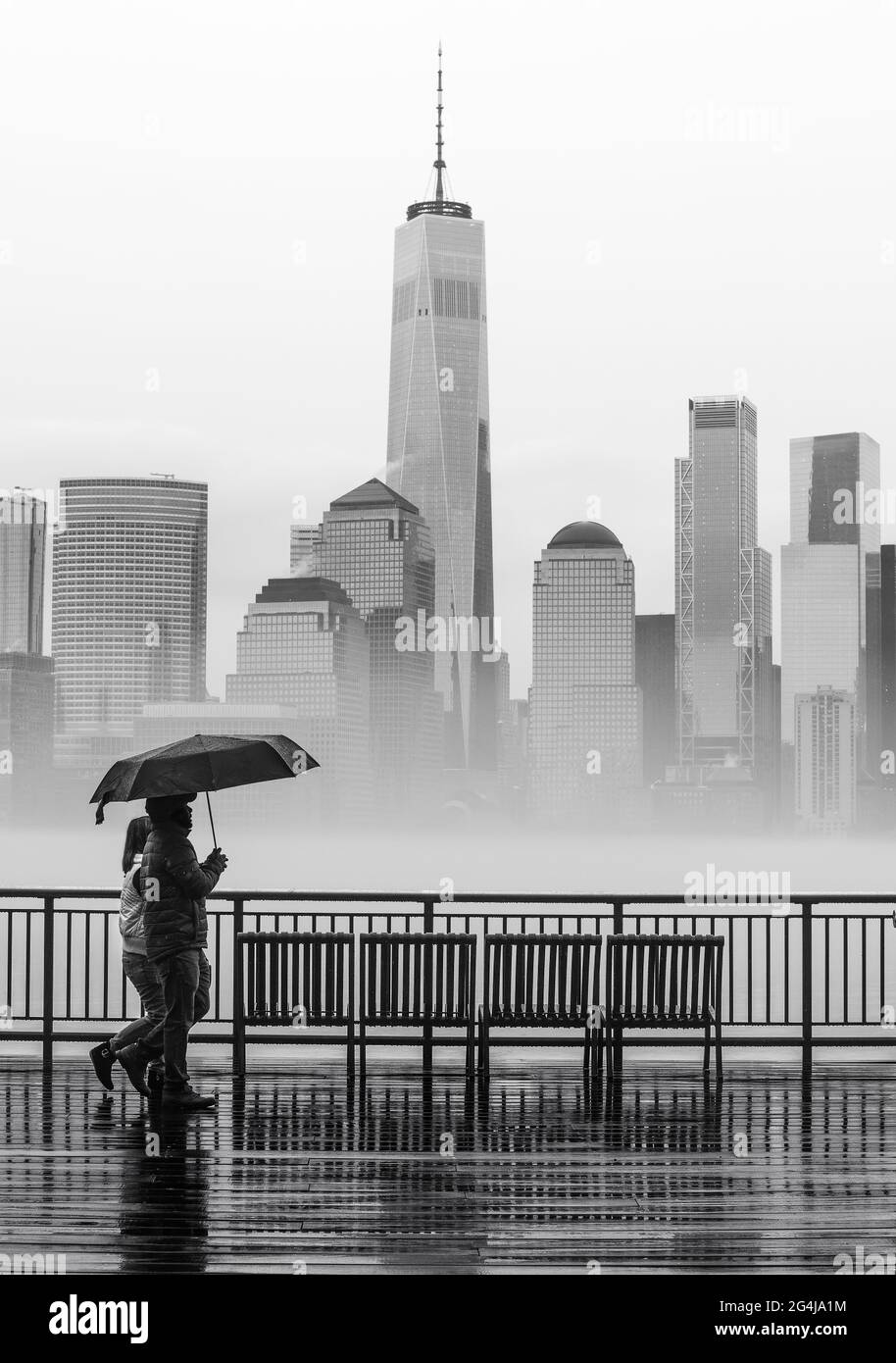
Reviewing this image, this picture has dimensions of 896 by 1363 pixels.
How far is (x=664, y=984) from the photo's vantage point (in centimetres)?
955

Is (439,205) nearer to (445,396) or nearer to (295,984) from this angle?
(445,396)

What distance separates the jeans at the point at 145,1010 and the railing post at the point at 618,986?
2.94m

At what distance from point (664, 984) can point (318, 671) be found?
5295 inches

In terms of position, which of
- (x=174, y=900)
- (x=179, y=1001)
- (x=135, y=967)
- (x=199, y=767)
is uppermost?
(x=199, y=767)

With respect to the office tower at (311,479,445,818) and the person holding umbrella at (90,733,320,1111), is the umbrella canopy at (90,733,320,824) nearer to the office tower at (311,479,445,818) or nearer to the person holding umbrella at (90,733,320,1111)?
the person holding umbrella at (90,733,320,1111)

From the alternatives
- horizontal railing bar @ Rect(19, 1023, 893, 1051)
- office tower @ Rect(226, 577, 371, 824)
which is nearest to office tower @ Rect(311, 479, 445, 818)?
office tower @ Rect(226, 577, 371, 824)

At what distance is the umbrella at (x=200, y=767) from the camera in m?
7.98

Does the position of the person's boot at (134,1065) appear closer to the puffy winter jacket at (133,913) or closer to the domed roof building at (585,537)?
the puffy winter jacket at (133,913)

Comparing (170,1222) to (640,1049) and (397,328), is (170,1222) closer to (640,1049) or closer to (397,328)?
(640,1049)

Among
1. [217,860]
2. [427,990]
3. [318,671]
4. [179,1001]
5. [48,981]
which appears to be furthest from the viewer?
[318,671]

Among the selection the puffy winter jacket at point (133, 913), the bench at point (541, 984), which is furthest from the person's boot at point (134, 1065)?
the bench at point (541, 984)

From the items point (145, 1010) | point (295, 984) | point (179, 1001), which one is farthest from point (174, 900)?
point (295, 984)
